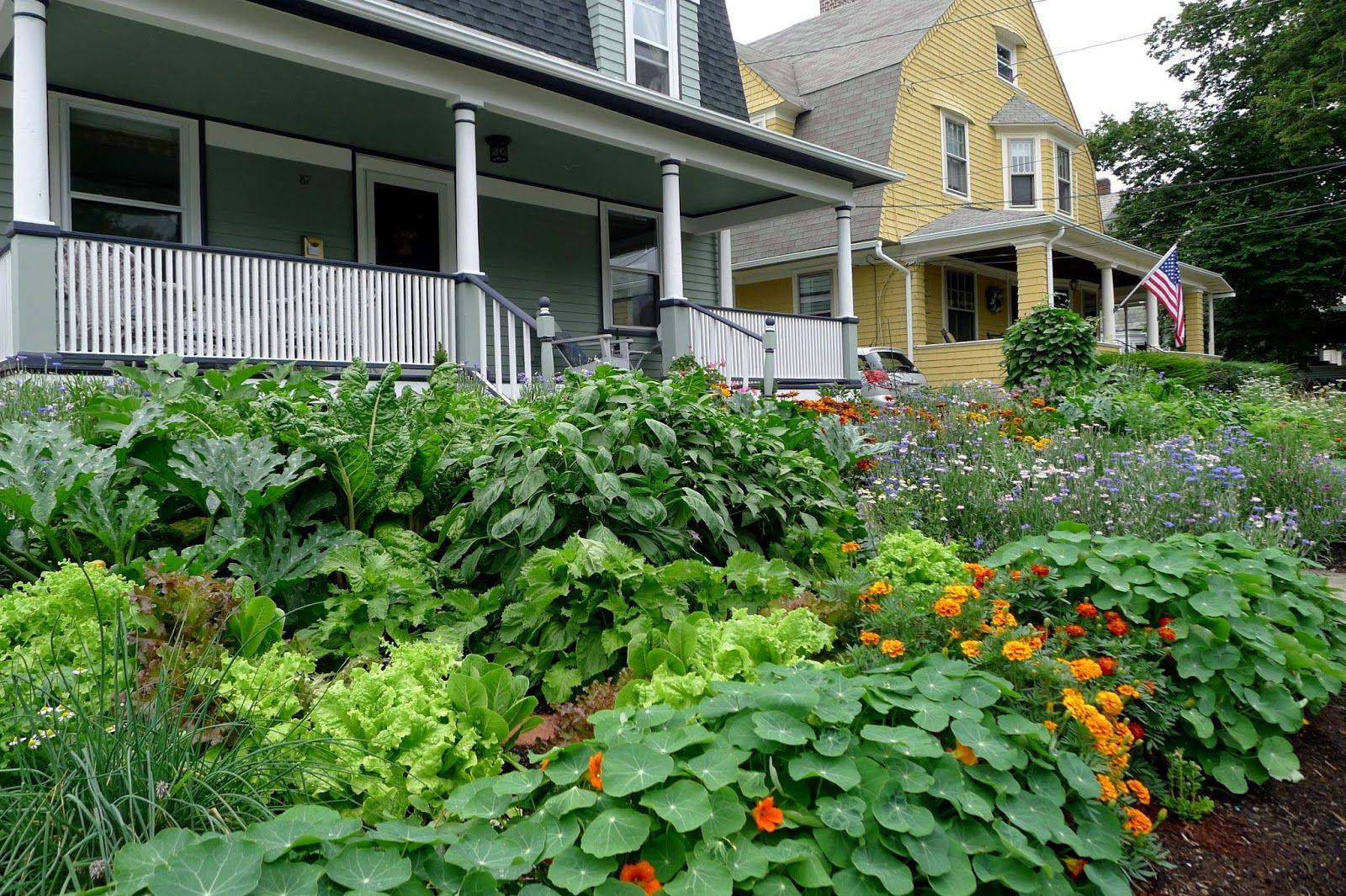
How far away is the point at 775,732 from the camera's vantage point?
1.88 m

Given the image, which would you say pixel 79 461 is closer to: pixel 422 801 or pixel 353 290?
pixel 422 801

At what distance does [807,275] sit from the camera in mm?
18312

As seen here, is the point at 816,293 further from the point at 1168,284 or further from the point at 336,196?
the point at 336,196

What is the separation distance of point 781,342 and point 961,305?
9867 mm

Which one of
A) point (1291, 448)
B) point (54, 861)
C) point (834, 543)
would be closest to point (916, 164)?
point (1291, 448)

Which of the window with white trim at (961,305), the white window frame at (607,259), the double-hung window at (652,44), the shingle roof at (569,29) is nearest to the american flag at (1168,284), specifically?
the window with white trim at (961,305)

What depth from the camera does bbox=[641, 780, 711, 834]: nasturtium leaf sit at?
1647mm

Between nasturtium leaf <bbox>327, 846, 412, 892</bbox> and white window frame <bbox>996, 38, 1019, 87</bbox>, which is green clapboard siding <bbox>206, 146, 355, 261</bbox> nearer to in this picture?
nasturtium leaf <bbox>327, 846, 412, 892</bbox>

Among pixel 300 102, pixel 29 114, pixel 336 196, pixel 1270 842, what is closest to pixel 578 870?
pixel 1270 842

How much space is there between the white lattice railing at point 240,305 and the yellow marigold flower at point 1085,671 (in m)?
6.32

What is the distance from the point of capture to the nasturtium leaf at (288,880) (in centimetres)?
142

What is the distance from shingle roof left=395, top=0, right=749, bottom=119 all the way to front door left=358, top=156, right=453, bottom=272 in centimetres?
164

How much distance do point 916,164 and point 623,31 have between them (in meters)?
8.74

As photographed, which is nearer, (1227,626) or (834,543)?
(1227,626)
